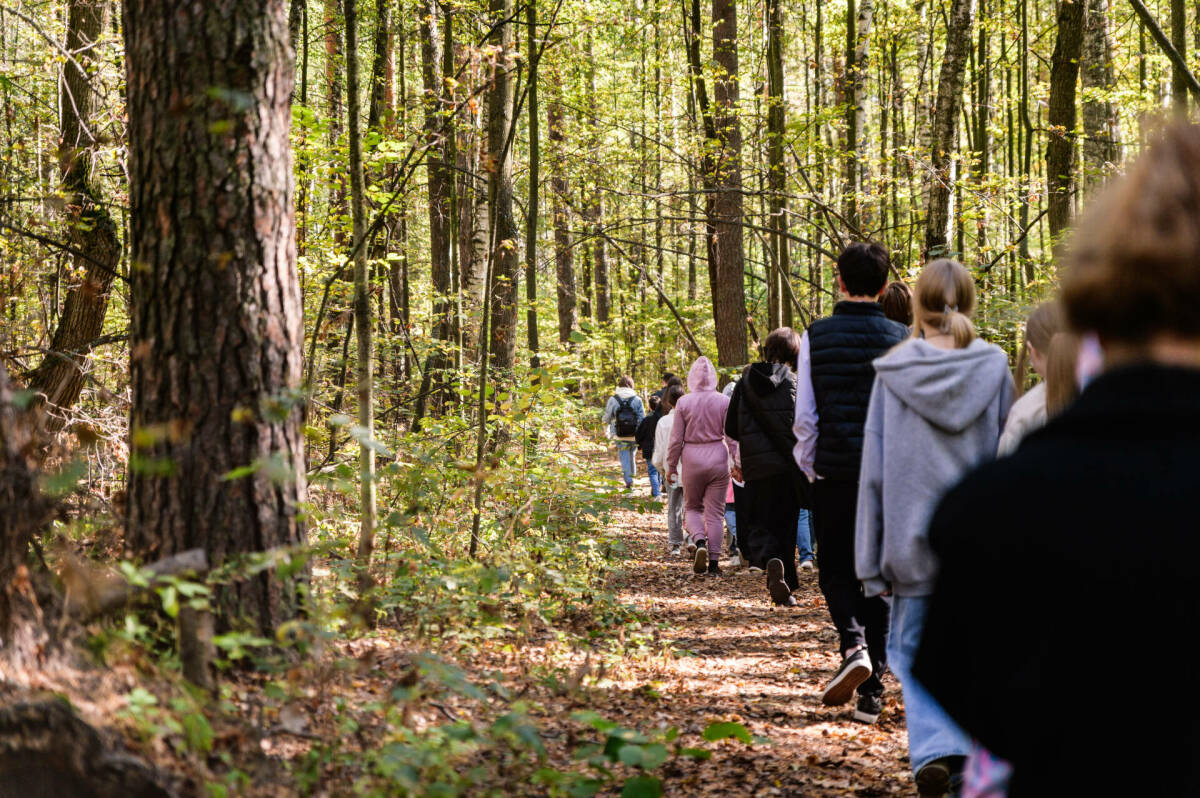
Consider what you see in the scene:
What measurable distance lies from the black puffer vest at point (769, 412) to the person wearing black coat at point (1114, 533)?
22.7 ft

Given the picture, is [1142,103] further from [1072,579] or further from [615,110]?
[1072,579]

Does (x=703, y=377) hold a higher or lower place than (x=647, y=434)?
higher

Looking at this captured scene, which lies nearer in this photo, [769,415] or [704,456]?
[769,415]

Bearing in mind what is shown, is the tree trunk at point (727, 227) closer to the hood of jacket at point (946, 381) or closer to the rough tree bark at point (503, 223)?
the rough tree bark at point (503, 223)

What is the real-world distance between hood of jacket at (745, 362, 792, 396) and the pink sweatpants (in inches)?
72.5

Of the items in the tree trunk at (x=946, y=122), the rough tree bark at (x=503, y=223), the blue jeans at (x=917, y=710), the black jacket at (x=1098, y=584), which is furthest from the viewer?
the rough tree bark at (x=503, y=223)

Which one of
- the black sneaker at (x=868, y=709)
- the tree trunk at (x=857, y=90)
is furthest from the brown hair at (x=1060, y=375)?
the tree trunk at (x=857, y=90)

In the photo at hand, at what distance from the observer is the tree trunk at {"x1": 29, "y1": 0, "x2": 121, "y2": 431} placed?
7145 mm

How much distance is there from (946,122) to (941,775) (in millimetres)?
7584

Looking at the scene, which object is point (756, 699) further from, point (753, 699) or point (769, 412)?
point (769, 412)

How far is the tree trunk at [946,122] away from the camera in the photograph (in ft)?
30.7

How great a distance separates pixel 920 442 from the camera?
411 cm

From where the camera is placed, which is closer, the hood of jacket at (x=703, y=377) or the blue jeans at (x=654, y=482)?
the hood of jacket at (x=703, y=377)

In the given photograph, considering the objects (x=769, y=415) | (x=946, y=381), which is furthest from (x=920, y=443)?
(x=769, y=415)
